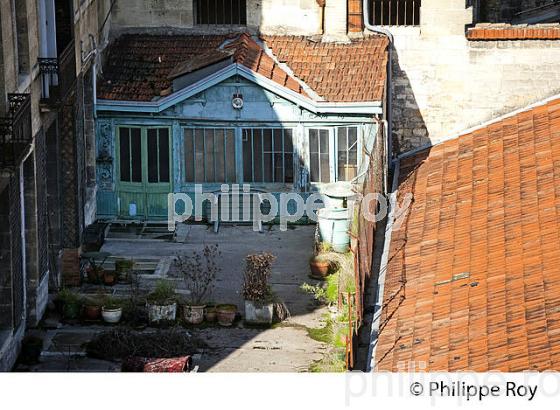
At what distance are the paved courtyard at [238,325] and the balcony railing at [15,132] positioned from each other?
3.11 metres

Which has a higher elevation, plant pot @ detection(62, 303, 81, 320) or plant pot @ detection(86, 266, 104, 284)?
plant pot @ detection(86, 266, 104, 284)

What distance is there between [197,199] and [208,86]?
2255 millimetres

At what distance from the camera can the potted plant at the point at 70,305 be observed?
24.6 metres

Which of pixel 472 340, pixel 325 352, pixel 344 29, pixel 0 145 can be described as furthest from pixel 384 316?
pixel 344 29

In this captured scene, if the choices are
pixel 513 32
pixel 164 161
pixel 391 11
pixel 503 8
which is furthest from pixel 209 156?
pixel 503 8

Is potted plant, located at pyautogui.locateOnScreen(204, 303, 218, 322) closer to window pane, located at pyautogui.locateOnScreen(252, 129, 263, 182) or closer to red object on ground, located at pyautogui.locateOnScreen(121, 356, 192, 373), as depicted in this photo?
red object on ground, located at pyautogui.locateOnScreen(121, 356, 192, 373)

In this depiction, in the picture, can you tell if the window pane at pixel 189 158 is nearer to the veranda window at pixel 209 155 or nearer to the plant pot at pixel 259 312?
the veranda window at pixel 209 155

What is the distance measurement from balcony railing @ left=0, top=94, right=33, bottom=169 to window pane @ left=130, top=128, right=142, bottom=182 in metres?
6.55

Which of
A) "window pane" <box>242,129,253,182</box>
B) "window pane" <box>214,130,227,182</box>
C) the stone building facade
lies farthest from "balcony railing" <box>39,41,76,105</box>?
"window pane" <box>242,129,253,182</box>

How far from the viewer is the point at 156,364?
22.0 m

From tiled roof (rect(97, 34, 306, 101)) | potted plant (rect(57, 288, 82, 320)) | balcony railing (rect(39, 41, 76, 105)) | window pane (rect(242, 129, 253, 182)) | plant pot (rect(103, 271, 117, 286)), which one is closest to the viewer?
potted plant (rect(57, 288, 82, 320))

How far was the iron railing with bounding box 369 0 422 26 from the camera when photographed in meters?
31.9

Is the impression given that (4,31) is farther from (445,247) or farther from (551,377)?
(551,377)

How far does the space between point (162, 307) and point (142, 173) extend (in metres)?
5.86
